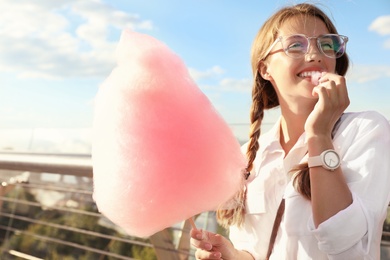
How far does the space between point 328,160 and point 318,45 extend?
1.21ft

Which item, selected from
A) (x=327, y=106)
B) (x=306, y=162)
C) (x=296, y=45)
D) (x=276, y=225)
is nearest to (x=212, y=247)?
(x=276, y=225)

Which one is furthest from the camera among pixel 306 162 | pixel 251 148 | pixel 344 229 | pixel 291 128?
pixel 251 148

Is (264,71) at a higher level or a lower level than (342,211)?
higher

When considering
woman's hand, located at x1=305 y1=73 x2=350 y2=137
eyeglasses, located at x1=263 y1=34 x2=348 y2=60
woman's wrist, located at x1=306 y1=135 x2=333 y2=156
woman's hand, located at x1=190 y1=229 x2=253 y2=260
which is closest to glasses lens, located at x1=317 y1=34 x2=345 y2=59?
eyeglasses, located at x1=263 y1=34 x2=348 y2=60

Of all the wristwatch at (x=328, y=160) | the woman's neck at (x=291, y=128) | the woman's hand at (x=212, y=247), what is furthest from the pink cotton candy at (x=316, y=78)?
the woman's hand at (x=212, y=247)

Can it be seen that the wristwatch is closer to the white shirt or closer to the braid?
the white shirt

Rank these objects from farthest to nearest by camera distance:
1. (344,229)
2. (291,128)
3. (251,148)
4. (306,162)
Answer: (251,148) → (291,128) → (306,162) → (344,229)

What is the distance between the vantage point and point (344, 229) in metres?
1.18

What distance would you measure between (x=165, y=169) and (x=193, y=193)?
0.09 m

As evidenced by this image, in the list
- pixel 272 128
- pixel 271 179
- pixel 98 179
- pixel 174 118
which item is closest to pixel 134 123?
pixel 174 118

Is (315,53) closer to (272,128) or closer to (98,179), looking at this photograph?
(272,128)

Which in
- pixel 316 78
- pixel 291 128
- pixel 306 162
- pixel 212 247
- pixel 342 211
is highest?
pixel 316 78

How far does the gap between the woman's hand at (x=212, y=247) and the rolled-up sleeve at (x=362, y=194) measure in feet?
0.89

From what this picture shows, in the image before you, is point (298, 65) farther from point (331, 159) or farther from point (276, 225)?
point (276, 225)
